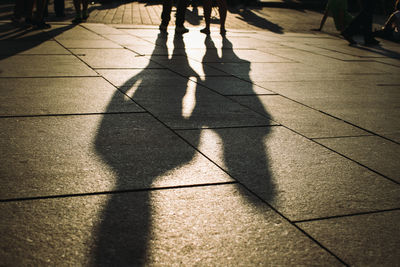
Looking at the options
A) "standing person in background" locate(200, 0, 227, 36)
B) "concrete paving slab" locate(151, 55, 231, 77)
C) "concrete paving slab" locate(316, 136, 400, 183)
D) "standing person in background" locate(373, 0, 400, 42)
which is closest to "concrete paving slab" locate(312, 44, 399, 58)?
"standing person in background" locate(373, 0, 400, 42)

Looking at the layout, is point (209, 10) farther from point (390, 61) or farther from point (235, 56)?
point (390, 61)

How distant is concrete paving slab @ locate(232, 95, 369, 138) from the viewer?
424 centimetres

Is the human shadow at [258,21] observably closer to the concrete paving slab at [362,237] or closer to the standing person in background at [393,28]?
the standing person in background at [393,28]

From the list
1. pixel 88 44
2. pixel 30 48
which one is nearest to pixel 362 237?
pixel 30 48

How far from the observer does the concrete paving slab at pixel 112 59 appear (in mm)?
6781

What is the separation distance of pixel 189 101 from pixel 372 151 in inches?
78.0

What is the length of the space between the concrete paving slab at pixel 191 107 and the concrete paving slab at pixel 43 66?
3.54ft

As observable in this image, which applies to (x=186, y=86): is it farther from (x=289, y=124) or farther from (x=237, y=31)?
(x=237, y=31)

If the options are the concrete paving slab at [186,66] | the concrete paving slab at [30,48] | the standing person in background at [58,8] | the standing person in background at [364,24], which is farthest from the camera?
the standing person in background at [58,8]

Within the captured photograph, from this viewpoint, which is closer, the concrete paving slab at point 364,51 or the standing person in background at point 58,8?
the concrete paving slab at point 364,51

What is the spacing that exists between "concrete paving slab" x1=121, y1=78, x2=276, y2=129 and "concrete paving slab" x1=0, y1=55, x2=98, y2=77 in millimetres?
1079

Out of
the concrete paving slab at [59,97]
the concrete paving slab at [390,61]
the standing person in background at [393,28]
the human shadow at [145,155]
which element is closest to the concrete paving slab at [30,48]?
the concrete paving slab at [59,97]

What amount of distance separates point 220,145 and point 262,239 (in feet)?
4.69

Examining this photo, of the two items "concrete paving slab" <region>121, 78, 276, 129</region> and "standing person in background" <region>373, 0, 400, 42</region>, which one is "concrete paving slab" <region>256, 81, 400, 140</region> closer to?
"concrete paving slab" <region>121, 78, 276, 129</region>
